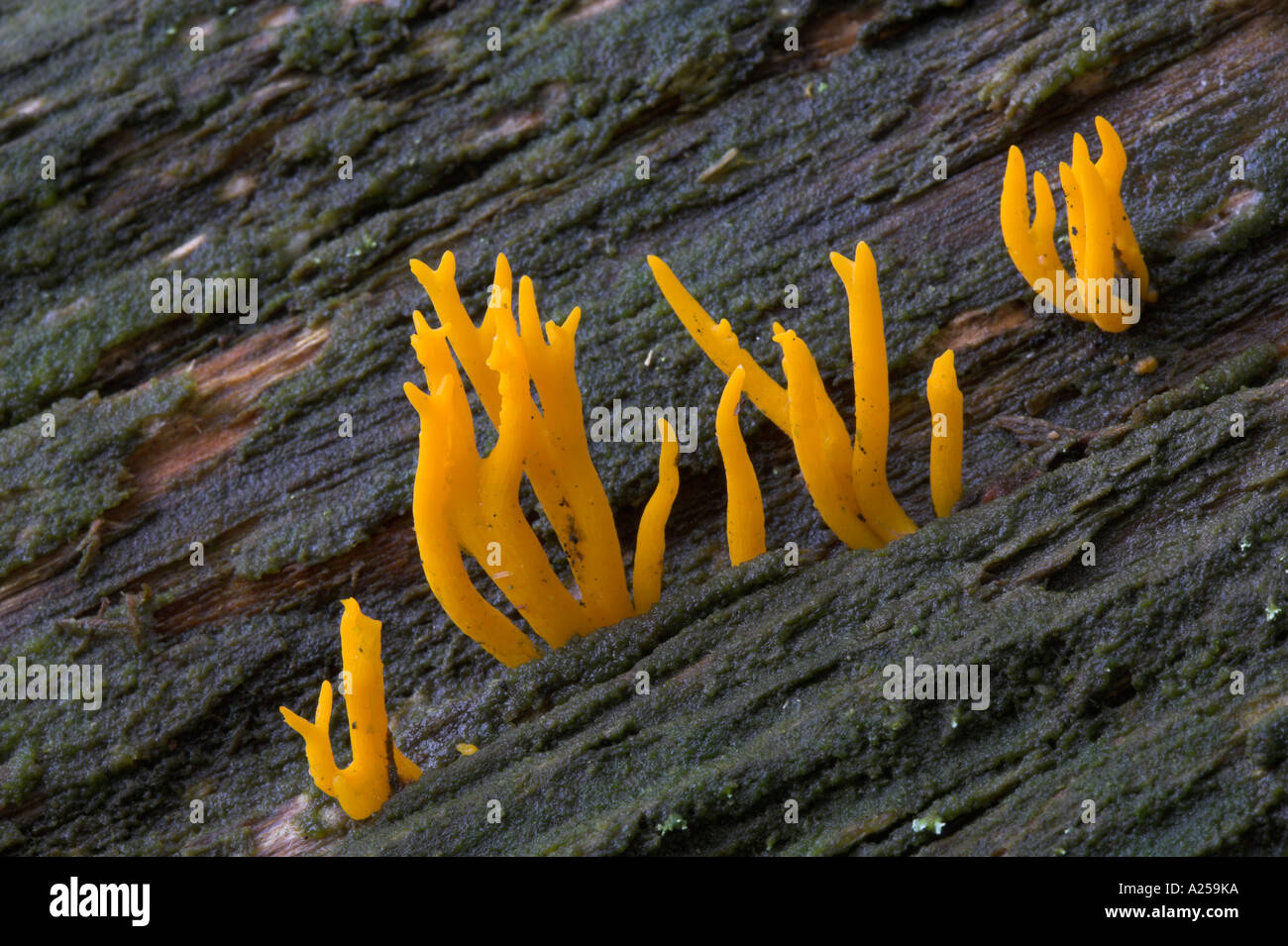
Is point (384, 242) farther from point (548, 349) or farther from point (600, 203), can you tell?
point (548, 349)

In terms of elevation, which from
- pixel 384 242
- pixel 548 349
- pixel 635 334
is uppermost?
pixel 384 242

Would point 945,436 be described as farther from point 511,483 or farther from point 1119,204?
point 511,483

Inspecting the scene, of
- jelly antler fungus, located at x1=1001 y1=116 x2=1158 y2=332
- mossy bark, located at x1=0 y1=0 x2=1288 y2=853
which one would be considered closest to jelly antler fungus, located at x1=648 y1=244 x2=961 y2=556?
mossy bark, located at x1=0 y1=0 x2=1288 y2=853

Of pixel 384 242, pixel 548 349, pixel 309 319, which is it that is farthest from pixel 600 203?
pixel 548 349

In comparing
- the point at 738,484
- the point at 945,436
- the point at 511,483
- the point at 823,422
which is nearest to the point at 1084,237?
the point at 945,436

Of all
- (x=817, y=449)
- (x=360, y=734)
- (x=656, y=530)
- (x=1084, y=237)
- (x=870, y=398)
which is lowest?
(x=360, y=734)

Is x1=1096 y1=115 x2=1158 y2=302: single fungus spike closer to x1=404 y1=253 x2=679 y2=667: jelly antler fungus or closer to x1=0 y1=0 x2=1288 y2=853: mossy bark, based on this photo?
x1=0 y1=0 x2=1288 y2=853: mossy bark
